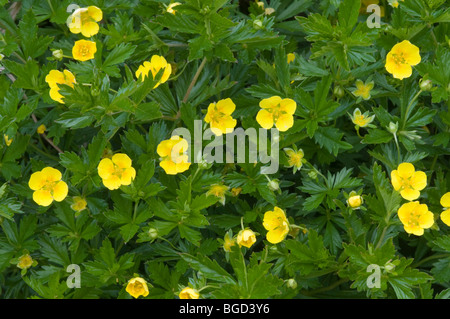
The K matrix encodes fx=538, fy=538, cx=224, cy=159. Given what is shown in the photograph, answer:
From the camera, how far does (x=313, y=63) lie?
1.66m

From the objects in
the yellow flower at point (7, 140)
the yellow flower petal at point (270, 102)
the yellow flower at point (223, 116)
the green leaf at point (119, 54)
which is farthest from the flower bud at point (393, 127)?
the yellow flower at point (7, 140)

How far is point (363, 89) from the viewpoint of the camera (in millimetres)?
1611

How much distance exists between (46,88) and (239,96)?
0.61 meters

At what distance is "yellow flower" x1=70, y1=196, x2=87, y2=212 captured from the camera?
163 cm

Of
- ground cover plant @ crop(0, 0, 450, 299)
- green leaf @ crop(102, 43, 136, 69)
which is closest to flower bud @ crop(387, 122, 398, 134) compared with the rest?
ground cover plant @ crop(0, 0, 450, 299)

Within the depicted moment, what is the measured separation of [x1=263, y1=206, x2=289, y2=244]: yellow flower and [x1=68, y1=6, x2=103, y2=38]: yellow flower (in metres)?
0.79

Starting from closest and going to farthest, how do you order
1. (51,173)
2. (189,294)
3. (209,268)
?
1. (189,294)
2. (209,268)
3. (51,173)

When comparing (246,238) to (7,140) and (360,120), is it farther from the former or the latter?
(7,140)

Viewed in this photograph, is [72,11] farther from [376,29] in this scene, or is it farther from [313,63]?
[376,29]

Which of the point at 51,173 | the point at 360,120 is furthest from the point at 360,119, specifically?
the point at 51,173

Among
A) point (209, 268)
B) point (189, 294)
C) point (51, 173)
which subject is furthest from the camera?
point (51, 173)

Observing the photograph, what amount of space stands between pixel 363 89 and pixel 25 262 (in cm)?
116

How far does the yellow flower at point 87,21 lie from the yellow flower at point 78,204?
1.67 ft
